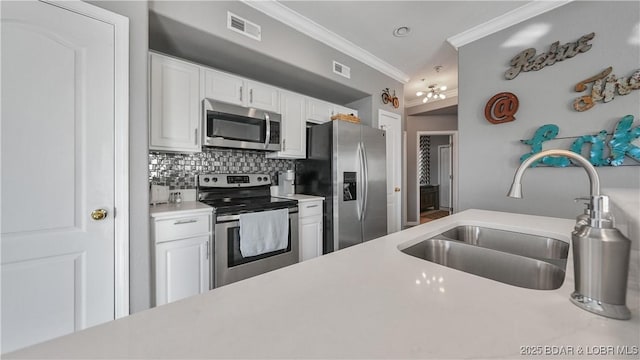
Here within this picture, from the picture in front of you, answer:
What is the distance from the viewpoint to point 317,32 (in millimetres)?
2525

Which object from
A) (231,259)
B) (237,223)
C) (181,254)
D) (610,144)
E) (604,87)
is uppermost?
(604,87)

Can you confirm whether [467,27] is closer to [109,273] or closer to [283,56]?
[283,56]

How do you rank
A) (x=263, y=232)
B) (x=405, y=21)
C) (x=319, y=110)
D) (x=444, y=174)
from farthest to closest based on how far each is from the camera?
(x=444, y=174) → (x=319, y=110) → (x=405, y=21) → (x=263, y=232)

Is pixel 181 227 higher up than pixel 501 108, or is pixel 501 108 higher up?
pixel 501 108

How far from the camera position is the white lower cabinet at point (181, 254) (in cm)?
165

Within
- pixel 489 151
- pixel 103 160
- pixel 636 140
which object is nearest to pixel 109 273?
pixel 103 160

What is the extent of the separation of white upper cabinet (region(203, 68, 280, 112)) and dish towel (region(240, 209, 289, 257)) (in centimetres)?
113

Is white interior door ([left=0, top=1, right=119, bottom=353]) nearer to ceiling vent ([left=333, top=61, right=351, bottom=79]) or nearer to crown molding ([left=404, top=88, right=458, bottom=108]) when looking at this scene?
ceiling vent ([left=333, top=61, right=351, bottom=79])

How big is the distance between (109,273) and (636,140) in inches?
147

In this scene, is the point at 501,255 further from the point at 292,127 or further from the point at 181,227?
the point at 292,127

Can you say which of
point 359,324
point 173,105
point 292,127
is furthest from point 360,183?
point 359,324

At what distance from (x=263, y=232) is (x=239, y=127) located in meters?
1.03

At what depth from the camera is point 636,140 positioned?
180cm

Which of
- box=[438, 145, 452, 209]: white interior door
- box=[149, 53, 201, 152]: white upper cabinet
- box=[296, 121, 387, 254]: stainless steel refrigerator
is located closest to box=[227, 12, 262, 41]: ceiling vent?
box=[149, 53, 201, 152]: white upper cabinet
